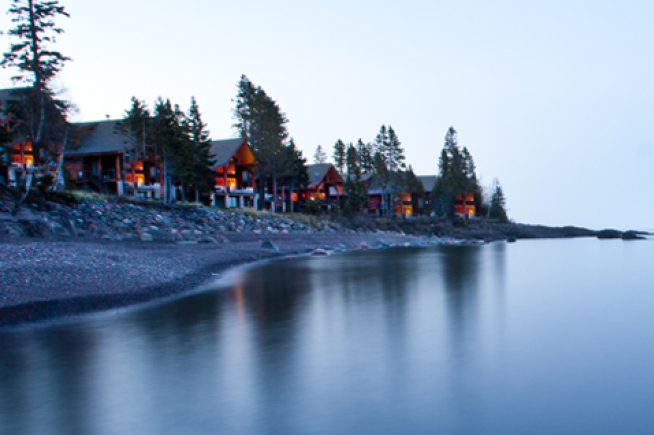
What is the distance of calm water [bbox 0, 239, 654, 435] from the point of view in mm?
6996

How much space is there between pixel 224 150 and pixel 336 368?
2258 inches

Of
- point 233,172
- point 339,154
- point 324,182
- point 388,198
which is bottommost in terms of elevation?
point 388,198

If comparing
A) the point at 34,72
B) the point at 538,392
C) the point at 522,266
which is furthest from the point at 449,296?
the point at 34,72

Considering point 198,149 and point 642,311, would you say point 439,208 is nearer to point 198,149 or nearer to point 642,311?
point 198,149

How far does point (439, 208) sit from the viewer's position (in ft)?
305

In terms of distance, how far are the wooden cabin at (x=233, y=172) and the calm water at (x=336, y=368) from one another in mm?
46224

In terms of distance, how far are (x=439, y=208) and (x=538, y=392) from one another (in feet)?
284

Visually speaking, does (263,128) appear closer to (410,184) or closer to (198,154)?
(198,154)

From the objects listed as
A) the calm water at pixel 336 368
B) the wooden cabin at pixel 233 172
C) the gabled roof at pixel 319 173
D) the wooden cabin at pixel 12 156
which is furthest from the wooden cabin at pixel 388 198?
the calm water at pixel 336 368

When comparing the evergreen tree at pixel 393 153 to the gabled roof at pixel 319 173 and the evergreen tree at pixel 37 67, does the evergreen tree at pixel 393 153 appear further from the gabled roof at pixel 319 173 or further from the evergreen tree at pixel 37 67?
the evergreen tree at pixel 37 67

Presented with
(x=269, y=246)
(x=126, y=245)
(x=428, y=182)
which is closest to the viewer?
(x=126, y=245)

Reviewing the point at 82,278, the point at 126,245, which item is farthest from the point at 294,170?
the point at 82,278

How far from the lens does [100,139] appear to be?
53781 mm

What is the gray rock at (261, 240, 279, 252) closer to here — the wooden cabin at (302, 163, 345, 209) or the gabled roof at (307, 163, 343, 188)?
the wooden cabin at (302, 163, 345, 209)
